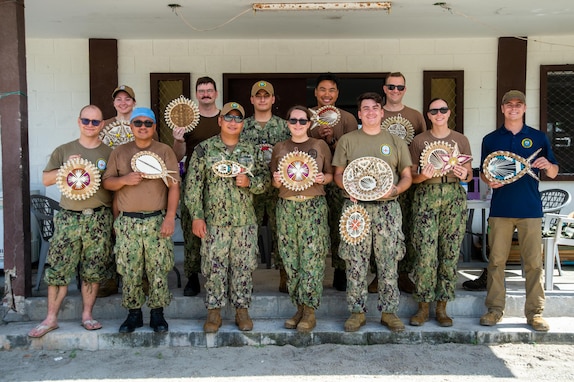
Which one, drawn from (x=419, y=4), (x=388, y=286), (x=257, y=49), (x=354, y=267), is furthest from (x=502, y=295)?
(x=257, y=49)

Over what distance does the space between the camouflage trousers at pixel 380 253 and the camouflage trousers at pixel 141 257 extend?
1.35 metres

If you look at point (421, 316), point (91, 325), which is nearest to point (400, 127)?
point (421, 316)

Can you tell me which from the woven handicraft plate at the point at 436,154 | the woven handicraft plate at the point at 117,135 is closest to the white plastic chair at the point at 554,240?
the woven handicraft plate at the point at 436,154

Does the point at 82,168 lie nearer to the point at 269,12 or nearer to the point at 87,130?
the point at 87,130

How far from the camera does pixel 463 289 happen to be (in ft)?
16.6

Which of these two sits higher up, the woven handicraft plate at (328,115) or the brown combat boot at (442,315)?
the woven handicraft plate at (328,115)

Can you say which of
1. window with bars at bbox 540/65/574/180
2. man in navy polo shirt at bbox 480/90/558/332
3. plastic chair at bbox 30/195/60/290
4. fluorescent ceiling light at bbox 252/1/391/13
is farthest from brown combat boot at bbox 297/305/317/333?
window with bars at bbox 540/65/574/180

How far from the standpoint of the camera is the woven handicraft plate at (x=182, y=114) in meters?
4.80

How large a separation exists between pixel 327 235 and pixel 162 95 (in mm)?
3834

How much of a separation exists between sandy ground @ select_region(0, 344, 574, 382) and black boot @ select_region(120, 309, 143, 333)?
0.17 meters

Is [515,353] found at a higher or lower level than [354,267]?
lower

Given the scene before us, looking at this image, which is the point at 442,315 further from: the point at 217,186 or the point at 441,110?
the point at 217,186

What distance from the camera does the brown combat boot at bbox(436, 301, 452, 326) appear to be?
4.52m

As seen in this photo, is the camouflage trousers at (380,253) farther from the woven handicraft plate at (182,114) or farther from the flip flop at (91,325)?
the flip flop at (91,325)
